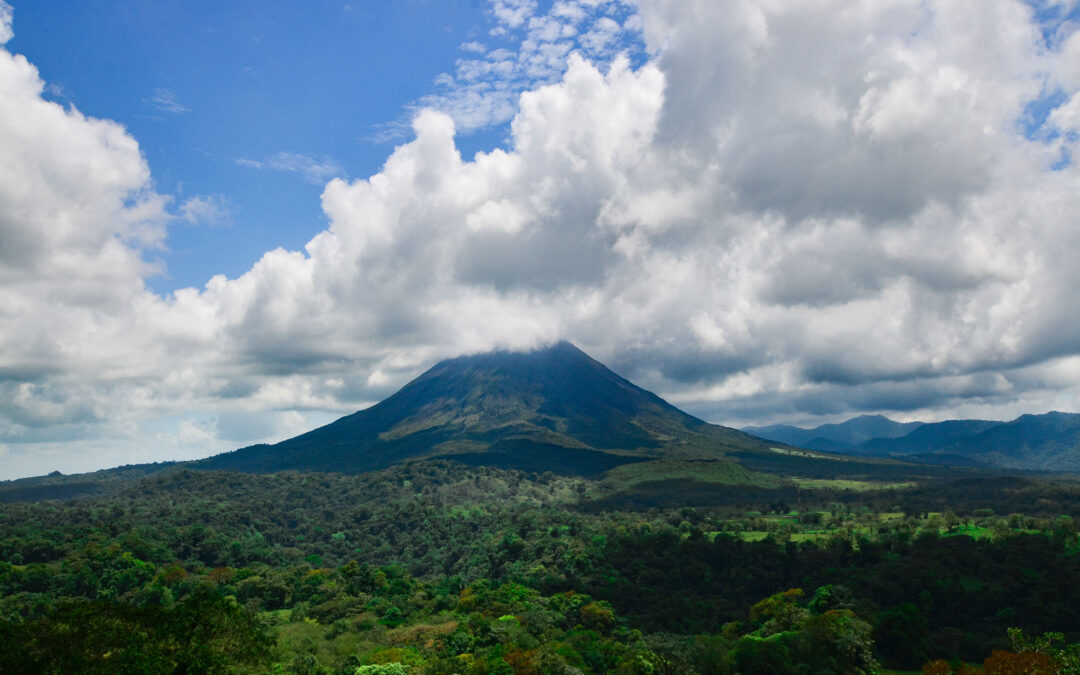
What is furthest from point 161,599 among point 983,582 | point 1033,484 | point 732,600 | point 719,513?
point 1033,484

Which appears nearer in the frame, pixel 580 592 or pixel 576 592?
pixel 576 592

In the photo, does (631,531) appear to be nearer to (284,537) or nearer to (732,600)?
(732,600)

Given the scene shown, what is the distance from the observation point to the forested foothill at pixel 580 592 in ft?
131

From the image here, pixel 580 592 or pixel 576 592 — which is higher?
pixel 576 592

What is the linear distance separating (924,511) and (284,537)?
161 m

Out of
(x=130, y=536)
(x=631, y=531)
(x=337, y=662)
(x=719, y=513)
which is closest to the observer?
(x=337, y=662)

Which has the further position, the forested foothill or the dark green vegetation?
the dark green vegetation

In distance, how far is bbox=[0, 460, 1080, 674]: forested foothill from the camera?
39.8 meters

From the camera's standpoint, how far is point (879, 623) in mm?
70188

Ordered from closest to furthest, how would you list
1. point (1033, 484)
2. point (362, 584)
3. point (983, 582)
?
1. point (983, 582)
2. point (362, 584)
3. point (1033, 484)

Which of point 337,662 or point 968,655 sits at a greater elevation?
point 337,662

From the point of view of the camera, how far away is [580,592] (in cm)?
10169

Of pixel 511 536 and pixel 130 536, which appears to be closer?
pixel 130 536

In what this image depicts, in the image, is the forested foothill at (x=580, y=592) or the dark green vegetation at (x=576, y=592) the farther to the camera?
the dark green vegetation at (x=576, y=592)
